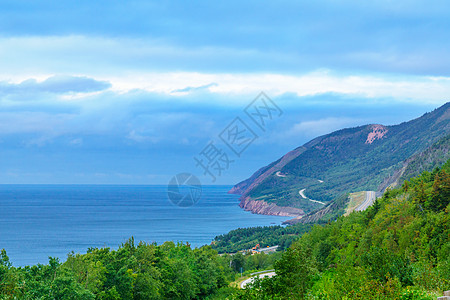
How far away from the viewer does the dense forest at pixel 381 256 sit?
22.7 m

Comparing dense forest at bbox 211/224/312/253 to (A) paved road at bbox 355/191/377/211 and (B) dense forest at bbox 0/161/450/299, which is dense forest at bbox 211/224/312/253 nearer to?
(A) paved road at bbox 355/191/377/211

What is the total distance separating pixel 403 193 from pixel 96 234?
376ft

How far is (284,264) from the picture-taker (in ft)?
103

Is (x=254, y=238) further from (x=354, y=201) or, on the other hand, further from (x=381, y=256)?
(x=381, y=256)

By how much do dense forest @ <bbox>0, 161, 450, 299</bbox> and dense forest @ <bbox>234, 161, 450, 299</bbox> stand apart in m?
0.07

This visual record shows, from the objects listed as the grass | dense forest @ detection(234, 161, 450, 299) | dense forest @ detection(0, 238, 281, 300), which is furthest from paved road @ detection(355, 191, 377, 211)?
dense forest @ detection(0, 238, 281, 300)

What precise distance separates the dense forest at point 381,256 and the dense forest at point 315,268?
0.07 m

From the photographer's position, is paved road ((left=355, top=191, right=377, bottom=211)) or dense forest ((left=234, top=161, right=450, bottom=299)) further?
paved road ((left=355, top=191, right=377, bottom=211))

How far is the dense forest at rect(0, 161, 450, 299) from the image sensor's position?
24297 millimetres

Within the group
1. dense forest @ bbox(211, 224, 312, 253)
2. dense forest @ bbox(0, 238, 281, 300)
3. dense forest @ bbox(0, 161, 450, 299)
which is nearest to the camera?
dense forest @ bbox(0, 161, 450, 299)

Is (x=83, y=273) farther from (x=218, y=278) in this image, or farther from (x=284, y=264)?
(x=218, y=278)

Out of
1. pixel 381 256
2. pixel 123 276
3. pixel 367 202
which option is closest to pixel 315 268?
pixel 381 256

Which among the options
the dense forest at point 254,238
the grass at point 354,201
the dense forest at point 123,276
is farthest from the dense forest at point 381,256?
the grass at point 354,201

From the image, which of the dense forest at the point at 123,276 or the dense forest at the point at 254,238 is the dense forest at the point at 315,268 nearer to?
the dense forest at the point at 123,276
